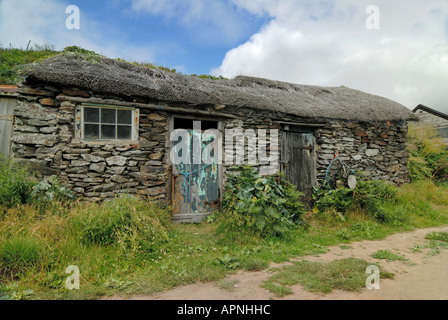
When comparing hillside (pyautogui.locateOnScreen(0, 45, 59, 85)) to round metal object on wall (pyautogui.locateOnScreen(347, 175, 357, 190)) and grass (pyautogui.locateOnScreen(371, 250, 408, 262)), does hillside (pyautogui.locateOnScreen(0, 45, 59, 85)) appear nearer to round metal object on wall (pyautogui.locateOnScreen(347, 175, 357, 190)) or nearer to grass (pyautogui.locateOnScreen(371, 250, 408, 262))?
round metal object on wall (pyautogui.locateOnScreen(347, 175, 357, 190))

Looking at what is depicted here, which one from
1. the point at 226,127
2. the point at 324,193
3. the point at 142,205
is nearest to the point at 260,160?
the point at 226,127

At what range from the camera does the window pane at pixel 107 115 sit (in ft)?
15.8

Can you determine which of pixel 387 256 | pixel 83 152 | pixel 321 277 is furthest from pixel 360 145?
pixel 83 152

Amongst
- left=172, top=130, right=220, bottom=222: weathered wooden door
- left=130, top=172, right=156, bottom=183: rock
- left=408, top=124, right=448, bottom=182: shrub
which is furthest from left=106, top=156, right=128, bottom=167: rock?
left=408, top=124, right=448, bottom=182: shrub

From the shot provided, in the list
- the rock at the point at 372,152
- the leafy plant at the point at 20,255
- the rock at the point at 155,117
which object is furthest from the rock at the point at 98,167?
the rock at the point at 372,152

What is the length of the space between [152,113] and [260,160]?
Answer: 2.75m

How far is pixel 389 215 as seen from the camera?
556cm

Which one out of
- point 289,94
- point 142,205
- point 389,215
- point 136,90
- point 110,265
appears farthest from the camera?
point 289,94

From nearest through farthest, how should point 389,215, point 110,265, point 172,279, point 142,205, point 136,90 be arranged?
point 172,279 < point 110,265 < point 142,205 < point 136,90 < point 389,215

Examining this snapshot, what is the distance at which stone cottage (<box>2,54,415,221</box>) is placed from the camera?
173 inches

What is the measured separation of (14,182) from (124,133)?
1.93 m

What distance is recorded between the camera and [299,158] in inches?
263

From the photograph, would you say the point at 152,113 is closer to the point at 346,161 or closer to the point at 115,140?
the point at 115,140

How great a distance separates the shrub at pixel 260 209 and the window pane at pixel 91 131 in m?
3.00
